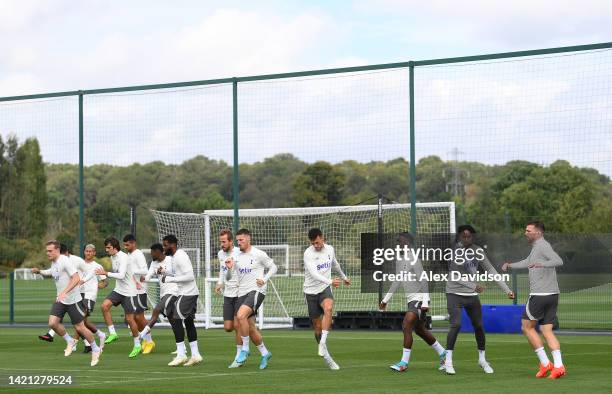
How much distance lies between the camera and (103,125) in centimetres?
3288

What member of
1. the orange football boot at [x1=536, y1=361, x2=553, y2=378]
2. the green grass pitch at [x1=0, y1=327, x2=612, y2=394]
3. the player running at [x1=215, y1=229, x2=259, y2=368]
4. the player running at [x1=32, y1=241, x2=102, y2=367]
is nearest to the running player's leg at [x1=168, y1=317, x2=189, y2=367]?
the green grass pitch at [x1=0, y1=327, x2=612, y2=394]

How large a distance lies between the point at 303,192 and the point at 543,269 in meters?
31.7

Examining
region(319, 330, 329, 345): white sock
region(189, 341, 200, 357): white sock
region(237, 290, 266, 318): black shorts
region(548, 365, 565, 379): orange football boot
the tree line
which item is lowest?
region(548, 365, 565, 379): orange football boot

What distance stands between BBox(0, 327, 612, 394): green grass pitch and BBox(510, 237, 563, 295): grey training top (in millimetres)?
1301

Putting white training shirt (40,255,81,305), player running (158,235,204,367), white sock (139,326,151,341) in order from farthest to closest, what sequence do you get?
white sock (139,326,151,341)
white training shirt (40,255,81,305)
player running (158,235,204,367)

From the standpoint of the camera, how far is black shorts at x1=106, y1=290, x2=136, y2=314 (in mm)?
24078

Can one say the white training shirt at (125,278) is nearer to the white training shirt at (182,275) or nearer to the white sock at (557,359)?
the white training shirt at (182,275)

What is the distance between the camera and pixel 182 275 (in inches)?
816

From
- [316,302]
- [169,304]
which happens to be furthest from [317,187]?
[316,302]

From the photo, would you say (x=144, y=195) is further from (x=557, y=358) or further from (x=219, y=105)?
(x=557, y=358)

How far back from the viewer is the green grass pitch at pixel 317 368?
16.4 meters

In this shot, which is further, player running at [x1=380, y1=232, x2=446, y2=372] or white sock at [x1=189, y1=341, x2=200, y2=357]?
white sock at [x1=189, y1=341, x2=200, y2=357]

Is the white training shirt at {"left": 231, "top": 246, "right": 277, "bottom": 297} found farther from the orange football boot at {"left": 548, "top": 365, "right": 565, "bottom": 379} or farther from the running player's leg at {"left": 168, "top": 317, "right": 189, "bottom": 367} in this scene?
the orange football boot at {"left": 548, "top": 365, "right": 565, "bottom": 379}

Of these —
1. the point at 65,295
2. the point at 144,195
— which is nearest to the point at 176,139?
the point at 65,295
